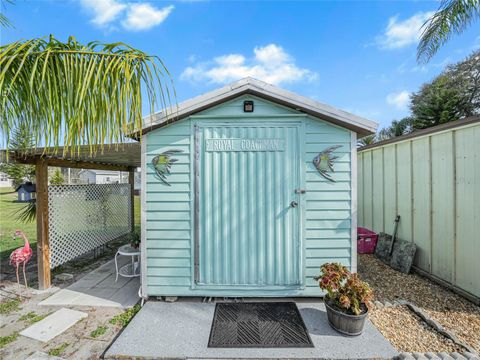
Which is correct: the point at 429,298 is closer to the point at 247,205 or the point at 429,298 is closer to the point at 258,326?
the point at 258,326

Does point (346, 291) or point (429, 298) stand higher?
point (346, 291)

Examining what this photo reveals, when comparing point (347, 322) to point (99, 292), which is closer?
point (347, 322)

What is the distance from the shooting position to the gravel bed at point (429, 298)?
257cm

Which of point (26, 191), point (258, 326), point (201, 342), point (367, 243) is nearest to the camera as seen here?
point (201, 342)

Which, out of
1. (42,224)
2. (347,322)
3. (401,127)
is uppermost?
(401,127)

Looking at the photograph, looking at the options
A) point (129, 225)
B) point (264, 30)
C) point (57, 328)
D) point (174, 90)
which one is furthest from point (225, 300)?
point (264, 30)

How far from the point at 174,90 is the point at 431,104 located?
16.1 meters

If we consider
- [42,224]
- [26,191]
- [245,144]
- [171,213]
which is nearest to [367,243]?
[245,144]

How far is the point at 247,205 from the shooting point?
122 inches

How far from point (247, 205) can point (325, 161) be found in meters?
1.18

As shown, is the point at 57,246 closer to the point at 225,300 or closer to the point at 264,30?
the point at 225,300

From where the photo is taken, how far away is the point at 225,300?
3150 mm

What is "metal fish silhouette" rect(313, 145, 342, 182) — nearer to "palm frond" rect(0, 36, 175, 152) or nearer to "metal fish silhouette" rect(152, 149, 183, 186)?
"metal fish silhouette" rect(152, 149, 183, 186)

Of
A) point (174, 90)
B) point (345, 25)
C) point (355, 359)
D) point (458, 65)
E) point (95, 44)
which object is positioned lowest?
point (355, 359)
